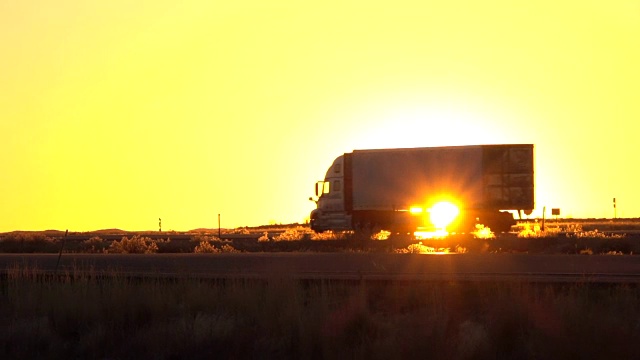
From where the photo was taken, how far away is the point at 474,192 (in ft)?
187

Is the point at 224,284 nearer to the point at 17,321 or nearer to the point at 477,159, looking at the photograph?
the point at 17,321

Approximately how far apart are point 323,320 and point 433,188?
38219 mm

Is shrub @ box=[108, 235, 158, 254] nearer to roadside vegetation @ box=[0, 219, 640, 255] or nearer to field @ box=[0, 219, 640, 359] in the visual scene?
roadside vegetation @ box=[0, 219, 640, 255]

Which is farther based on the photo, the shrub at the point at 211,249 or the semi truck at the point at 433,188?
the semi truck at the point at 433,188

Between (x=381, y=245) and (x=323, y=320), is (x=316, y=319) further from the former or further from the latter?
(x=381, y=245)

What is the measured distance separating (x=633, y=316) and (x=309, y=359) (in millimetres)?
5457

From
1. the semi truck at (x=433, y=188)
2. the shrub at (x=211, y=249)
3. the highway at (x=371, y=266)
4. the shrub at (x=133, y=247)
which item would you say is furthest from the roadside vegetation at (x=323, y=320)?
the semi truck at (x=433, y=188)

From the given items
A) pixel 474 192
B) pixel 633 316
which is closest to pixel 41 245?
pixel 474 192

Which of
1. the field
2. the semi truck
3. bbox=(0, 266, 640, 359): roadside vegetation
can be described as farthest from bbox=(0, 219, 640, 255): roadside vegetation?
bbox=(0, 266, 640, 359): roadside vegetation

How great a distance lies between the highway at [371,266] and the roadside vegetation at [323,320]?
167cm

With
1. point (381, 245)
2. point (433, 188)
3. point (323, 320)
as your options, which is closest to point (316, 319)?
point (323, 320)

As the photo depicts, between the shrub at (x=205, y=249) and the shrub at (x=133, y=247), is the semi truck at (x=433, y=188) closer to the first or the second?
the shrub at (x=133, y=247)

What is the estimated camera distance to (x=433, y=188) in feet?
188

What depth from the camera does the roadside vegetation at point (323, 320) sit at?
18047 millimetres
